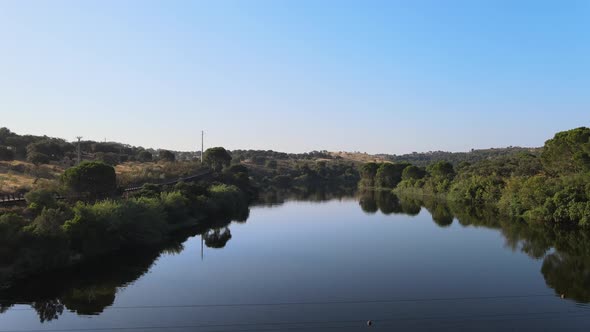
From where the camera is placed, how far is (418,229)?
54312mm

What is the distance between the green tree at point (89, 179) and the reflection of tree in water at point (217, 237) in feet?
35.4

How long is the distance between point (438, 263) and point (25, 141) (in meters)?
76.2

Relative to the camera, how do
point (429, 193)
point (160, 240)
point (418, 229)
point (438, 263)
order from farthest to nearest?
point (429, 193), point (418, 229), point (160, 240), point (438, 263)

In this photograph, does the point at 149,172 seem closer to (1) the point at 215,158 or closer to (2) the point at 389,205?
(1) the point at 215,158

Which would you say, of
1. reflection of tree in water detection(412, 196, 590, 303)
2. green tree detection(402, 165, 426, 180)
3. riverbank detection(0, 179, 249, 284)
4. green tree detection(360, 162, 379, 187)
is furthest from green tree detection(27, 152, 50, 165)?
green tree detection(360, 162, 379, 187)

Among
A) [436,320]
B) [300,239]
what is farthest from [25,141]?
[436,320]

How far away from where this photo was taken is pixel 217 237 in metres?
48.9

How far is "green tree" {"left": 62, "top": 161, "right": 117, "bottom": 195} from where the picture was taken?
147 ft

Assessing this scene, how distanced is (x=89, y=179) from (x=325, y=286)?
2736 centimetres

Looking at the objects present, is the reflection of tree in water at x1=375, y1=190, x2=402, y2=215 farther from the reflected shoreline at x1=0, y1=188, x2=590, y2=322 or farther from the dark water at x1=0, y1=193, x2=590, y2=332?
the dark water at x1=0, y1=193, x2=590, y2=332

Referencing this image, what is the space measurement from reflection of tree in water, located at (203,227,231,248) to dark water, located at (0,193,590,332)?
0.20 meters

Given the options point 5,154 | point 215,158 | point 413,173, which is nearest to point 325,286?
point 5,154

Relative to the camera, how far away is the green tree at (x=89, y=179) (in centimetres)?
4475

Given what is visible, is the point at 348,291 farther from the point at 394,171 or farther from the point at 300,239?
the point at 394,171
